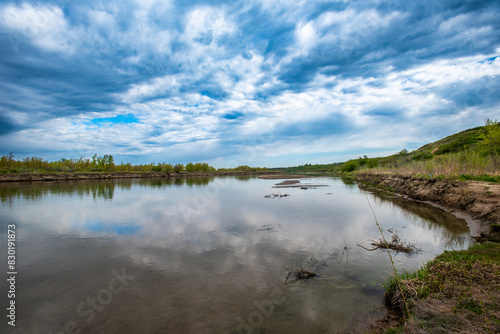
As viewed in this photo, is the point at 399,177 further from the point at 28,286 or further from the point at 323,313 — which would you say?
the point at 28,286

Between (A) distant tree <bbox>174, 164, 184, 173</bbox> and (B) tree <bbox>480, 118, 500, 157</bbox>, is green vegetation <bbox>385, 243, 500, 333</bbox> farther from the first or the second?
(A) distant tree <bbox>174, 164, 184, 173</bbox>

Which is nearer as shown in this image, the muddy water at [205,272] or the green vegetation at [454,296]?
the green vegetation at [454,296]

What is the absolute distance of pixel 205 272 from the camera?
22.1 ft

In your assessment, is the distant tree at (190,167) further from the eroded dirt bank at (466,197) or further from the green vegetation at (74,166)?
the eroded dirt bank at (466,197)

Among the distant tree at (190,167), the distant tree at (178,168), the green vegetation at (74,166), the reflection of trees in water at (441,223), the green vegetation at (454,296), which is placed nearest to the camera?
the green vegetation at (454,296)

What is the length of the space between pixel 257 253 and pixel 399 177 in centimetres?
2762

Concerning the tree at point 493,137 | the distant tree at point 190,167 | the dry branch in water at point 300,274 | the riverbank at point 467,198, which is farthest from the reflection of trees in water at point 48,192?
the distant tree at point 190,167

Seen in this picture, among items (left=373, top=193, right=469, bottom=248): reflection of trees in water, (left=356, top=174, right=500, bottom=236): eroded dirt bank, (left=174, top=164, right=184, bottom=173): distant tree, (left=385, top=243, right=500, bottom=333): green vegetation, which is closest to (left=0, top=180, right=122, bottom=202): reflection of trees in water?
(left=385, top=243, right=500, bottom=333): green vegetation

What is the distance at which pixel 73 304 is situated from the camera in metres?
5.20

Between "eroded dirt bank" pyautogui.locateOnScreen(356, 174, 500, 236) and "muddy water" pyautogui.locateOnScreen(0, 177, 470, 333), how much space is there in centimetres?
87

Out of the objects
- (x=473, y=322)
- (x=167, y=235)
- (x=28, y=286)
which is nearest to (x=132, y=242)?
(x=167, y=235)

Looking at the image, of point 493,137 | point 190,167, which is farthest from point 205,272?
point 190,167

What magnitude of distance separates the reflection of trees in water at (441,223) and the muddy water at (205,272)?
0.06m

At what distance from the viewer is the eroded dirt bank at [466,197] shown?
10.3 metres
